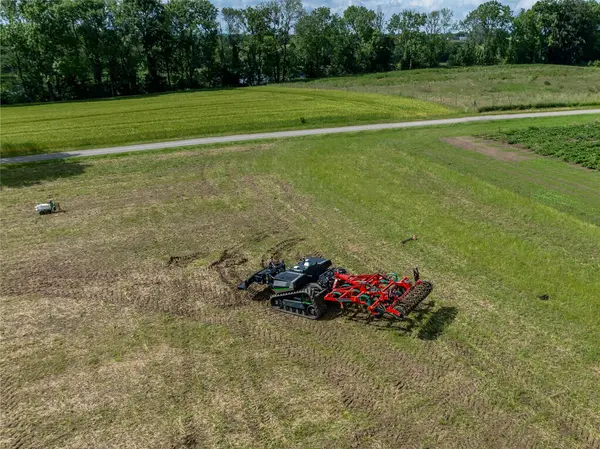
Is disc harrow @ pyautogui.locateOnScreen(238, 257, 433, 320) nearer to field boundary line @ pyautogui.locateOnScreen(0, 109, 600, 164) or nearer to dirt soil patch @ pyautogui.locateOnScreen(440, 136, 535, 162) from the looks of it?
dirt soil patch @ pyautogui.locateOnScreen(440, 136, 535, 162)

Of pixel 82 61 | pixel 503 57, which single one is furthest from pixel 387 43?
pixel 82 61

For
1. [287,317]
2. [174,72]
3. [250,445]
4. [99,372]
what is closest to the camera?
[250,445]

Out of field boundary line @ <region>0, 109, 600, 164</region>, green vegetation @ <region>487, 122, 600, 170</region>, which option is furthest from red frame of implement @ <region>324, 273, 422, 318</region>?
field boundary line @ <region>0, 109, 600, 164</region>

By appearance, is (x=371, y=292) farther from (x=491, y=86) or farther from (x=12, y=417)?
(x=491, y=86)

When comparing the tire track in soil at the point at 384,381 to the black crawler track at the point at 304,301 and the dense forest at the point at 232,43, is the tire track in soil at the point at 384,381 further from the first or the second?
the dense forest at the point at 232,43

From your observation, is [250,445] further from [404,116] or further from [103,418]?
[404,116]

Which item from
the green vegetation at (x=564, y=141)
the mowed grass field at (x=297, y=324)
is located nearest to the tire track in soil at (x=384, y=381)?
the mowed grass field at (x=297, y=324)
